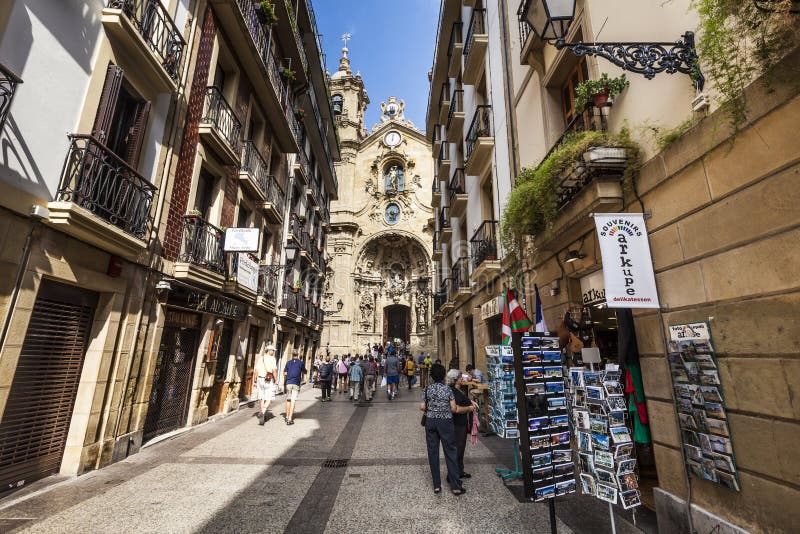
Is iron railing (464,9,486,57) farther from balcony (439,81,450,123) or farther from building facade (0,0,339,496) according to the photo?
building facade (0,0,339,496)

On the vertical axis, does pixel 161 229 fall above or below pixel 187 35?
below

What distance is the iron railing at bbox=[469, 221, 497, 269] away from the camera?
902cm

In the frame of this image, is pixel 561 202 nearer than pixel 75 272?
No

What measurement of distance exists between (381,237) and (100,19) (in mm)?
25725

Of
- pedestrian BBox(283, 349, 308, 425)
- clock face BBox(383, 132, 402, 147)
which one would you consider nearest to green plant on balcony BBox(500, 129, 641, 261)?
pedestrian BBox(283, 349, 308, 425)

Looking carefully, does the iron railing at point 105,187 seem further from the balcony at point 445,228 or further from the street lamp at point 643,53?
the balcony at point 445,228

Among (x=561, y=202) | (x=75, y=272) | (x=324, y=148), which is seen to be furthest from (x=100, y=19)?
(x=324, y=148)

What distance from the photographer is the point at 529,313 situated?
7.25 m

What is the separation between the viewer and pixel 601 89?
4.55 meters

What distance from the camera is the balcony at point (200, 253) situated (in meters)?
7.15

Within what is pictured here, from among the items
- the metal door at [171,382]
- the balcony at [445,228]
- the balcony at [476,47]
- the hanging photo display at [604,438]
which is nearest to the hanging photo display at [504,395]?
the hanging photo display at [604,438]

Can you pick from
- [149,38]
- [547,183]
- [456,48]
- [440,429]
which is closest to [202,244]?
[149,38]

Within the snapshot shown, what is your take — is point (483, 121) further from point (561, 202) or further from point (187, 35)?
point (187, 35)

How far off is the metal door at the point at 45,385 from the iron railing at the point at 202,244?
7.38ft
